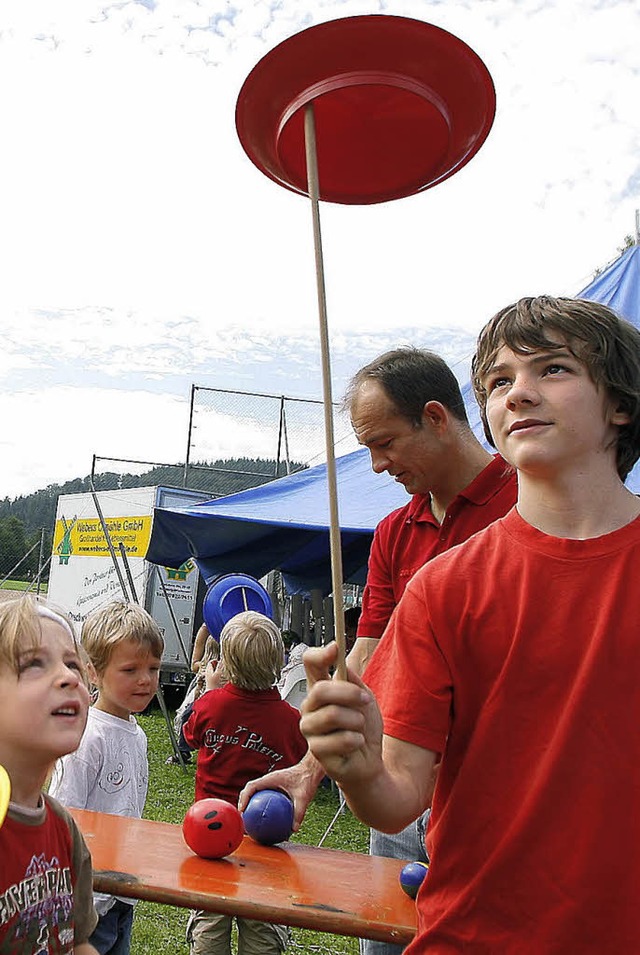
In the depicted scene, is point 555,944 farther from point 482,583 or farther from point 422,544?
point 422,544

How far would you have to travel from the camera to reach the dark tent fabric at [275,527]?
264 inches

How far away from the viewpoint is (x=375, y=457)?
290cm

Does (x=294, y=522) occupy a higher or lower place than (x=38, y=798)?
higher

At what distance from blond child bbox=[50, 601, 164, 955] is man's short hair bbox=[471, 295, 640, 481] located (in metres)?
2.16

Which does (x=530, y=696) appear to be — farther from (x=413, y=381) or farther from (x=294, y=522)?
(x=294, y=522)

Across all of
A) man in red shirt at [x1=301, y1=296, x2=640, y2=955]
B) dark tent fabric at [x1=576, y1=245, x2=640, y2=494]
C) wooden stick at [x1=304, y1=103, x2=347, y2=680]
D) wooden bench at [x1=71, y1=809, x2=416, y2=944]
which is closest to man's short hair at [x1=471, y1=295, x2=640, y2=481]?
man in red shirt at [x1=301, y1=296, x2=640, y2=955]

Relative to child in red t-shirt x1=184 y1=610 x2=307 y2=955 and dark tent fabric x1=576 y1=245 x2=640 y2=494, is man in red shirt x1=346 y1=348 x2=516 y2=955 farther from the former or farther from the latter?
dark tent fabric x1=576 y1=245 x2=640 y2=494

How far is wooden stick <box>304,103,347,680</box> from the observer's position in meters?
1.03

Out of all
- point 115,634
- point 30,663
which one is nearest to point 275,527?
point 115,634

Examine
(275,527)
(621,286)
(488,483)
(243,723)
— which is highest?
(621,286)

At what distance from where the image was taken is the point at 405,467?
109 inches

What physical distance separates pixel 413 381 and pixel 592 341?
4.62 ft

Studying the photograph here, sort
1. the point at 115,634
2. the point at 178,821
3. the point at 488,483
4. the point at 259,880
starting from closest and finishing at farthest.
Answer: the point at 259,880, the point at 488,483, the point at 115,634, the point at 178,821

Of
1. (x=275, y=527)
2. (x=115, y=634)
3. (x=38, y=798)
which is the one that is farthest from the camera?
(x=275, y=527)
